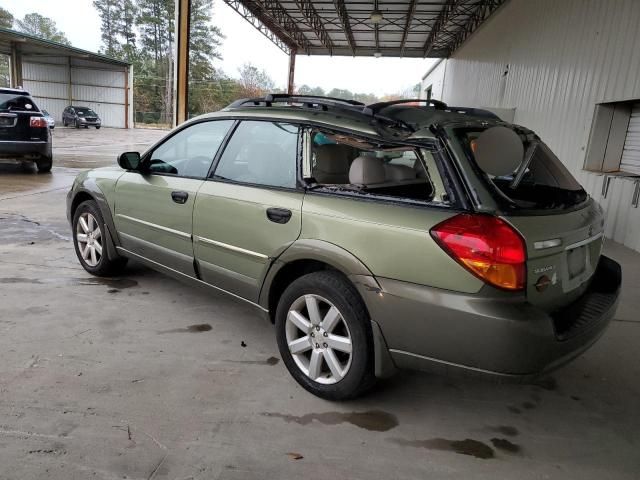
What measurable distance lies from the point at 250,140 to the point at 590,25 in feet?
23.8

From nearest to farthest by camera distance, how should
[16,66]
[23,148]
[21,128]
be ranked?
[21,128], [23,148], [16,66]

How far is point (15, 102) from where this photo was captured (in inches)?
380

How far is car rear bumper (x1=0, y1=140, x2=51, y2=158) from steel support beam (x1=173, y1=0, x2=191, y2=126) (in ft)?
12.1

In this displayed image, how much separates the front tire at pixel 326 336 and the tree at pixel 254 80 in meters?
54.9

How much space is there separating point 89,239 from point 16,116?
707 centimetres

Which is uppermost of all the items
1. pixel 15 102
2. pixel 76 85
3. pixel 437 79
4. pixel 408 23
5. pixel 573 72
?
pixel 408 23

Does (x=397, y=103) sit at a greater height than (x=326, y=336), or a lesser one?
greater

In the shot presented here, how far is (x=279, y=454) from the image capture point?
221cm

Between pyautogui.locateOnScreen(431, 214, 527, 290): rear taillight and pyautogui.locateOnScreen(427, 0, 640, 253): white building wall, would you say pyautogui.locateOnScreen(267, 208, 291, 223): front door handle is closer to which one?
pyautogui.locateOnScreen(431, 214, 527, 290): rear taillight

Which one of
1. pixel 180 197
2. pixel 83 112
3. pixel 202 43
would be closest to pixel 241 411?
pixel 180 197

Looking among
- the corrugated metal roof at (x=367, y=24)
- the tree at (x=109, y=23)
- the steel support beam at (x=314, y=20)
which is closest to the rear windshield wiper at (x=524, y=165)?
the corrugated metal roof at (x=367, y=24)

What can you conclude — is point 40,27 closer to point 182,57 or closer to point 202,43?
point 202,43

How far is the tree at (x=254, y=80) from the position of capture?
185 ft

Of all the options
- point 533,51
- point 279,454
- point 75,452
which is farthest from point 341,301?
point 533,51
